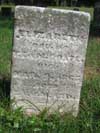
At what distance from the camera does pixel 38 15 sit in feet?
16.8

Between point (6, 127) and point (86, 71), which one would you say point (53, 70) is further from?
point (86, 71)

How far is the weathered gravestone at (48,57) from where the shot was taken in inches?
202

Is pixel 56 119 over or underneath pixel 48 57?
underneath

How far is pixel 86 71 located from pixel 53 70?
247 cm

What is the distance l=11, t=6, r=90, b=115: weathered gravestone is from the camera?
16.8 feet

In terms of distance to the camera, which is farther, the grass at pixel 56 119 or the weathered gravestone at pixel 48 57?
the weathered gravestone at pixel 48 57

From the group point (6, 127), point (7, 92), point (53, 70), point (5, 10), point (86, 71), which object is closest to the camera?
point (6, 127)

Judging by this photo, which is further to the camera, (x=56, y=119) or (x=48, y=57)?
(x=48, y=57)

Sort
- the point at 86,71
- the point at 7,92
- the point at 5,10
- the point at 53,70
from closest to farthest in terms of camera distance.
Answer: the point at 53,70 < the point at 7,92 < the point at 86,71 < the point at 5,10

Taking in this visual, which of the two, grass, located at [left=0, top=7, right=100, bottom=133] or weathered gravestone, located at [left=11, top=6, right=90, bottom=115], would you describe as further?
weathered gravestone, located at [left=11, top=6, right=90, bottom=115]

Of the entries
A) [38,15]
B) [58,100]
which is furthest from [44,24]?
[58,100]

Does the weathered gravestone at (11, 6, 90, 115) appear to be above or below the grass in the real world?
above

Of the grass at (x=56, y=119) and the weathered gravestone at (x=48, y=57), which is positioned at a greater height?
the weathered gravestone at (x=48, y=57)

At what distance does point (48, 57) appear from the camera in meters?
5.29
